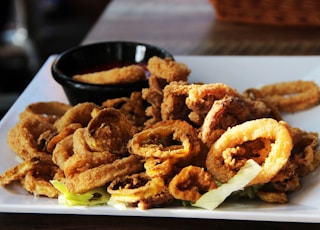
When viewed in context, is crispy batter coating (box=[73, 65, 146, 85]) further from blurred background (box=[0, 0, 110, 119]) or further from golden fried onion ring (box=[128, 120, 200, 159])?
blurred background (box=[0, 0, 110, 119])

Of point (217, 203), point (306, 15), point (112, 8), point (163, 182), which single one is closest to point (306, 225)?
point (217, 203)

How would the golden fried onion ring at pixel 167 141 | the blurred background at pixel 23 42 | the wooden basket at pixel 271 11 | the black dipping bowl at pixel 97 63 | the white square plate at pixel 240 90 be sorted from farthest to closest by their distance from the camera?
the blurred background at pixel 23 42
the wooden basket at pixel 271 11
the black dipping bowl at pixel 97 63
the golden fried onion ring at pixel 167 141
the white square plate at pixel 240 90

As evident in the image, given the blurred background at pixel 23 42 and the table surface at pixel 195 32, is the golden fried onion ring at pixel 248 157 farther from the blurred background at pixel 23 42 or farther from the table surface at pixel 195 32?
the blurred background at pixel 23 42

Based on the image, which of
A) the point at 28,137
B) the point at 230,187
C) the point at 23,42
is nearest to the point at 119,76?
the point at 28,137

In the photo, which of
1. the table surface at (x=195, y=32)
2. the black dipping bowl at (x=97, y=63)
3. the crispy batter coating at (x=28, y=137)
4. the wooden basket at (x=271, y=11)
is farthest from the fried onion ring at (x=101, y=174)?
the wooden basket at (x=271, y=11)

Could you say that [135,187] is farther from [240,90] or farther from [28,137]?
[240,90]
